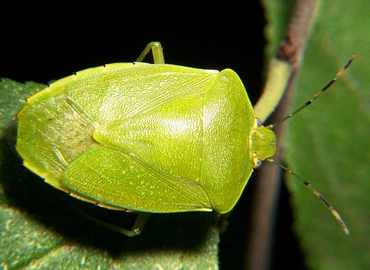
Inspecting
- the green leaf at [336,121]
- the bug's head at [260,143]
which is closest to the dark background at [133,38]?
the green leaf at [336,121]

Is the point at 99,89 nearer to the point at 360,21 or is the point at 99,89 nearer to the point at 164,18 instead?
the point at 164,18

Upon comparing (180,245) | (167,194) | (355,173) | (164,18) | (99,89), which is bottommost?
(355,173)

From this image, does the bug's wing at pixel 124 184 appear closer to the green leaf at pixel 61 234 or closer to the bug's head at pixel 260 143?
the green leaf at pixel 61 234

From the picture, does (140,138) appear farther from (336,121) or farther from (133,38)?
(336,121)

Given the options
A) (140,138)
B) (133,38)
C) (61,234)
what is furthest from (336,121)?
(61,234)

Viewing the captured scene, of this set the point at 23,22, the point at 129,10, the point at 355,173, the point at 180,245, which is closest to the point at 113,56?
the point at 129,10

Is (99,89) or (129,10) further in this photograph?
(129,10)
